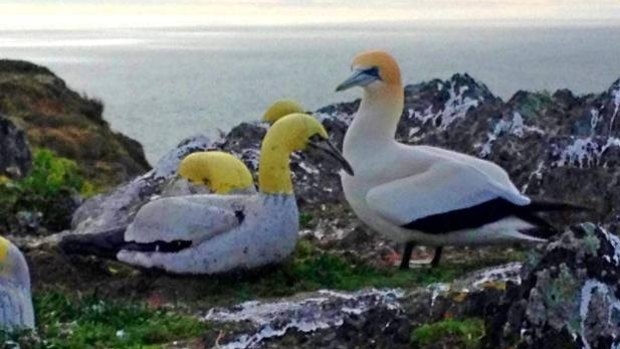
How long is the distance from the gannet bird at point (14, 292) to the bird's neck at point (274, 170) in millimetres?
2866

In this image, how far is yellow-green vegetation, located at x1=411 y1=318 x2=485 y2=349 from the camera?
26.6 feet

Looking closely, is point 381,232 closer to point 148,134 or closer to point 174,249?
point 174,249

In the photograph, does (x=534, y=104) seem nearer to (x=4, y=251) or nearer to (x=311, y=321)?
(x=311, y=321)

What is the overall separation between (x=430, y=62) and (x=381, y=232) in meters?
185

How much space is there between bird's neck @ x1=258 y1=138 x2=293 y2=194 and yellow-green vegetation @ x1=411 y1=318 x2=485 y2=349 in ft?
11.8

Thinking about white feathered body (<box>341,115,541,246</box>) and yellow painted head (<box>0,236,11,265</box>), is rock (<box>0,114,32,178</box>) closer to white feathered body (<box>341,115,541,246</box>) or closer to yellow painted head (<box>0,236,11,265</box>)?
white feathered body (<box>341,115,541,246</box>)

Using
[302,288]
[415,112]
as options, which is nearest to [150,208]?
[302,288]

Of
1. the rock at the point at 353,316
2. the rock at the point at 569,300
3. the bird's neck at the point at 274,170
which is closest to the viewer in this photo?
the rock at the point at 569,300

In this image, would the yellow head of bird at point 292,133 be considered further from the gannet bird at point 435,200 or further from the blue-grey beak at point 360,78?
the blue-grey beak at point 360,78

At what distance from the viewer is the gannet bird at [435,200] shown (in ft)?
40.6

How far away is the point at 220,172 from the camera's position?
42.7 ft

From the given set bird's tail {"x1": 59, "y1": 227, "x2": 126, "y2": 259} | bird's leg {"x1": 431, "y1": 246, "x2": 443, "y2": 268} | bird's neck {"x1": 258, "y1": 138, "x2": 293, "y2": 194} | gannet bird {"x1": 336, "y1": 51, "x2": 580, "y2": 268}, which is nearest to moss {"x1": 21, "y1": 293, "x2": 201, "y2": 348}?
bird's tail {"x1": 59, "y1": 227, "x2": 126, "y2": 259}

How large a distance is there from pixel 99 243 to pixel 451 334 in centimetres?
441

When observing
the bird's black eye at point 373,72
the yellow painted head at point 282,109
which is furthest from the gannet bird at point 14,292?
the yellow painted head at point 282,109
